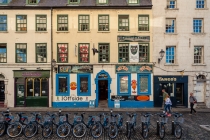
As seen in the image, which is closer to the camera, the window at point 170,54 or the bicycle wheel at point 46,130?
the bicycle wheel at point 46,130

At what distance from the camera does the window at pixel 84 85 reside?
747 inches

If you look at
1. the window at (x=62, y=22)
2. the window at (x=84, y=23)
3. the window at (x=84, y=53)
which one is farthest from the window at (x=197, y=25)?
the window at (x=62, y=22)

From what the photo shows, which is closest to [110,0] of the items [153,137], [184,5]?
[184,5]

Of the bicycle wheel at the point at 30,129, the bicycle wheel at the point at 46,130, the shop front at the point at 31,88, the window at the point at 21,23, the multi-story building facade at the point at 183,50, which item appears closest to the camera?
the bicycle wheel at the point at 46,130

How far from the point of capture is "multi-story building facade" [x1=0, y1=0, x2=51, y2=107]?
19.0m

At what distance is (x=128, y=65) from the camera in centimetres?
1898

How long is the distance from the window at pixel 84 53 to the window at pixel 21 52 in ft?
19.6

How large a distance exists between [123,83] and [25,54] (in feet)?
36.4

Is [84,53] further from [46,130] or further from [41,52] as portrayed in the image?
[46,130]

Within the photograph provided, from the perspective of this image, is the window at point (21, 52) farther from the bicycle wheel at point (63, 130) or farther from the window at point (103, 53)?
the bicycle wheel at point (63, 130)

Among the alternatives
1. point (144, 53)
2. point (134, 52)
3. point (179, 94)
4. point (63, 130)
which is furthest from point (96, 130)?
point (179, 94)

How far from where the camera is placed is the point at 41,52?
19.2 m

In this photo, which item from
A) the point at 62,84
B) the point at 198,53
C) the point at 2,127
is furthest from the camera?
the point at 198,53

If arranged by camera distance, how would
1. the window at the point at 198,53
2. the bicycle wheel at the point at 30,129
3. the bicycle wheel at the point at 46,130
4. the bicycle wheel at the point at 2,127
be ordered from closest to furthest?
the bicycle wheel at the point at 46,130
the bicycle wheel at the point at 30,129
the bicycle wheel at the point at 2,127
the window at the point at 198,53
